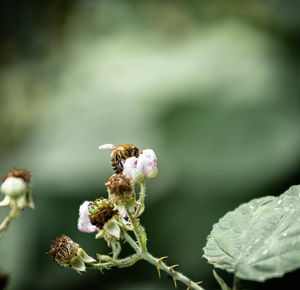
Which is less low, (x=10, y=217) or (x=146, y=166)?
(x=146, y=166)

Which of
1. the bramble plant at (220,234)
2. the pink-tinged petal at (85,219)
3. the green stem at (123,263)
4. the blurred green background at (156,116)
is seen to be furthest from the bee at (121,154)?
the blurred green background at (156,116)

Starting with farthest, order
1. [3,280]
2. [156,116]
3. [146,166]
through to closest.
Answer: [156,116] → [146,166] → [3,280]

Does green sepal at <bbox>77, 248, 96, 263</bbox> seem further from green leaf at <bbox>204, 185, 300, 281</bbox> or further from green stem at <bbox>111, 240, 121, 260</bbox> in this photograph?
green leaf at <bbox>204, 185, 300, 281</bbox>

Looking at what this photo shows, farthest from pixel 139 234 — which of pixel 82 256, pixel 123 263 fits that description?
pixel 82 256

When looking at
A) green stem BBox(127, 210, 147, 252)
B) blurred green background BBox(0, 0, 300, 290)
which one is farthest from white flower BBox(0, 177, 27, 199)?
blurred green background BBox(0, 0, 300, 290)

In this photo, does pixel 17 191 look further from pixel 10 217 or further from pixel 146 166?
pixel 146 166
